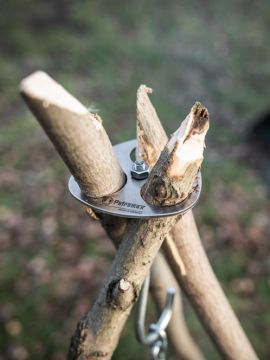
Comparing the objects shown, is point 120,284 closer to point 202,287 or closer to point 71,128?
point 202,287

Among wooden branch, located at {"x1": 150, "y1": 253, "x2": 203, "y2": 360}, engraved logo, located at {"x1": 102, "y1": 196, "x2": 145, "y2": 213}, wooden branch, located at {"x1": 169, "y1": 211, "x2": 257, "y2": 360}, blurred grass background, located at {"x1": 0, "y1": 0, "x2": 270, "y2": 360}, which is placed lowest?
blurred grass background, located at {"x1": 0, "y1": 0, "x2": 270, "y2": 360}

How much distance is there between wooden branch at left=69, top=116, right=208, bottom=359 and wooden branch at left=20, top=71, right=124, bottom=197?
15 centimetres

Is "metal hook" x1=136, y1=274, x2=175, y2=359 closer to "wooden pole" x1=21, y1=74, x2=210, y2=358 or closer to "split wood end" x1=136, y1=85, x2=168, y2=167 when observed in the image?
"wooden pole" x1=21, y1=74, x2=210, y2=358

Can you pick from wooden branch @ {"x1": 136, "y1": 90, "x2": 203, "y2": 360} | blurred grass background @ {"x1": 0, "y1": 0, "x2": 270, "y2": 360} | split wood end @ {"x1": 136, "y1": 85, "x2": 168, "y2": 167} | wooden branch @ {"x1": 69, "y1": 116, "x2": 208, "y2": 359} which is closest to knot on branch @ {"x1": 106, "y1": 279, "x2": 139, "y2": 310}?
wooden branch @ {"x1": 69, "y1": 116, "x2": 208, "y2": 359}

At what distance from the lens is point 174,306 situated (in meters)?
1.69

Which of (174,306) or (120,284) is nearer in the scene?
(120,284)

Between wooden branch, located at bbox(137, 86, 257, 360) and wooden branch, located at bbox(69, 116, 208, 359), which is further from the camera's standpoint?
wooden branch, located at bbox(137, 86, 257, 360)

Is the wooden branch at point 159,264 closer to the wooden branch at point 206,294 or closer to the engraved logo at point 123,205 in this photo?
the wooden branch at point 206,294

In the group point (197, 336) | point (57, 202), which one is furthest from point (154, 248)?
point (57, 202)

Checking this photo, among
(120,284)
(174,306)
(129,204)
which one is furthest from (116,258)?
(174,306)

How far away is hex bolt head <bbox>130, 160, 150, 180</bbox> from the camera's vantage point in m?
1.11

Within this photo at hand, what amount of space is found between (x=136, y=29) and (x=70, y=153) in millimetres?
8299

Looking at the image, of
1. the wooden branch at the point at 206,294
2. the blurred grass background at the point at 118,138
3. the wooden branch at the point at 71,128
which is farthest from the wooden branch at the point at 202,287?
the blurred grass background at the point at 118,138

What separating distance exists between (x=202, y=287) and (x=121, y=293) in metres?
0.31
